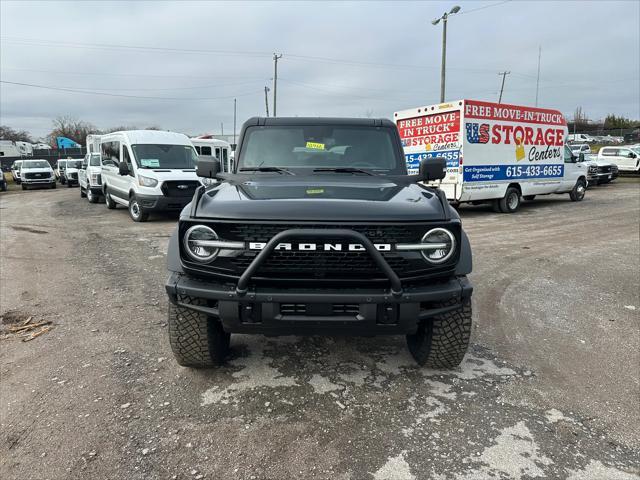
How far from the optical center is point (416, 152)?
13.2 m

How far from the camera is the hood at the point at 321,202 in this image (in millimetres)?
2814

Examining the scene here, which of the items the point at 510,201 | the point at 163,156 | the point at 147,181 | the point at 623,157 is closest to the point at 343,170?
the point at 147,181

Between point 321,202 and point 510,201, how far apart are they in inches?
474

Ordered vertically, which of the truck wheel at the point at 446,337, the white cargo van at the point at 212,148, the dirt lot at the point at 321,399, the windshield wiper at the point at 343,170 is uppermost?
the white cargo van at the point at 212,148

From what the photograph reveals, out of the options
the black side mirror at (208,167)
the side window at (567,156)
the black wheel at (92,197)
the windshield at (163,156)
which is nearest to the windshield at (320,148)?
the black side mirror at (208,167)

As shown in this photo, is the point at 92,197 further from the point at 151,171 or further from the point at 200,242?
the point at 200,242

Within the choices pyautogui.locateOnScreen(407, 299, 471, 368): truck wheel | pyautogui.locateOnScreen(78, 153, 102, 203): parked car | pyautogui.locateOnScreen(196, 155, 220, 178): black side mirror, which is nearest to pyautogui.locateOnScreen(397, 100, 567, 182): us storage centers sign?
pyautogui.locateOnScreen(196, 155, 220, 178): black side mirror

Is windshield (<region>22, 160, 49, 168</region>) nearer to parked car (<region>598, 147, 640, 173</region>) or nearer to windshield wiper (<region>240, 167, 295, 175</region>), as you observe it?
windshield wiper (<region>240, 167, 295, 175</region>)

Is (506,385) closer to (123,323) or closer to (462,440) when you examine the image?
(462,440)

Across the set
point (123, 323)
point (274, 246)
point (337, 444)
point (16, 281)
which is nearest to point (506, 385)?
point (337, 444)

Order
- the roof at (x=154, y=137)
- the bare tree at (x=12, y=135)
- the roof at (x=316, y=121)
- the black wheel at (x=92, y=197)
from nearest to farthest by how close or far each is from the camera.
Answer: the roof at (x=316, y=121) → the roof at (x=154, y=137) → the black wheel at (x=92, y=197) → the bare tree at (x=12, y=135)

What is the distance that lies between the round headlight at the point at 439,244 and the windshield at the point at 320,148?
4.84ft

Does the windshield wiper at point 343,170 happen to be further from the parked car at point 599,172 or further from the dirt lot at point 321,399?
the parked car at point 599,172

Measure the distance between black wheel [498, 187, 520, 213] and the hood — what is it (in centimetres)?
1078
